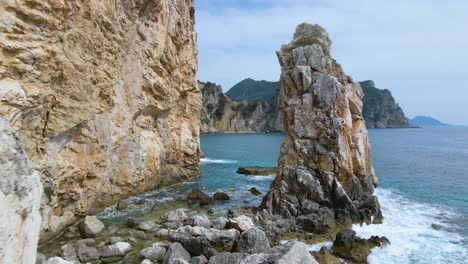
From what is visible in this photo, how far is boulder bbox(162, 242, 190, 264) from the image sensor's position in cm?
1820

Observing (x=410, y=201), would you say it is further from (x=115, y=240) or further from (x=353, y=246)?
(x=115, y=240)

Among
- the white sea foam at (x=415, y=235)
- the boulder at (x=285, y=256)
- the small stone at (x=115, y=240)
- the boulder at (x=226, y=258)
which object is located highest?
the boulder at (x=285, y=256)

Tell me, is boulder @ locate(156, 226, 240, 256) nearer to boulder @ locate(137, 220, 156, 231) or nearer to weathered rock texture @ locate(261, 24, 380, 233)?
boulder @ locate(137, 220, 156, 231)

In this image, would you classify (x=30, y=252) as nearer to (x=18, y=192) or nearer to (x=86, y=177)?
(x=18, y=192)

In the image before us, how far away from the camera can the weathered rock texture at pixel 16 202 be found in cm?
473

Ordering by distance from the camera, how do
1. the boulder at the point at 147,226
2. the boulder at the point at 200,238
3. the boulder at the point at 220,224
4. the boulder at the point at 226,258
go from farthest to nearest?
the boulder at the point at 220,224 < the boulder at the point at 147,226 < the boulder at the point at 200,238 < the boulder at the point at 226,258

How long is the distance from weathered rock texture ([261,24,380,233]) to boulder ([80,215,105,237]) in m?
12.5

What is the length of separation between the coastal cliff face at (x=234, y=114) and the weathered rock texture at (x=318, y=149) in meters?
137

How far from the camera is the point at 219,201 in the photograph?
33875 mm

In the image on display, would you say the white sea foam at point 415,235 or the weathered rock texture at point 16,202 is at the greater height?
the weathered rock texture at point 16,202

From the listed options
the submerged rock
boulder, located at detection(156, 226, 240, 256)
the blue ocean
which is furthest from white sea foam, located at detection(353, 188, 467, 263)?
boulder, located at detection(156, 226, 240, 256)

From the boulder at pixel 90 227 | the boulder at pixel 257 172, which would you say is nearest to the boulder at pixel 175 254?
the boulder at pixel 90 227

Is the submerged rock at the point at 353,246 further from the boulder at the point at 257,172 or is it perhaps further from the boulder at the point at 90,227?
the boulder at the point at 257,172

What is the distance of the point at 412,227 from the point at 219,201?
55.3ft
